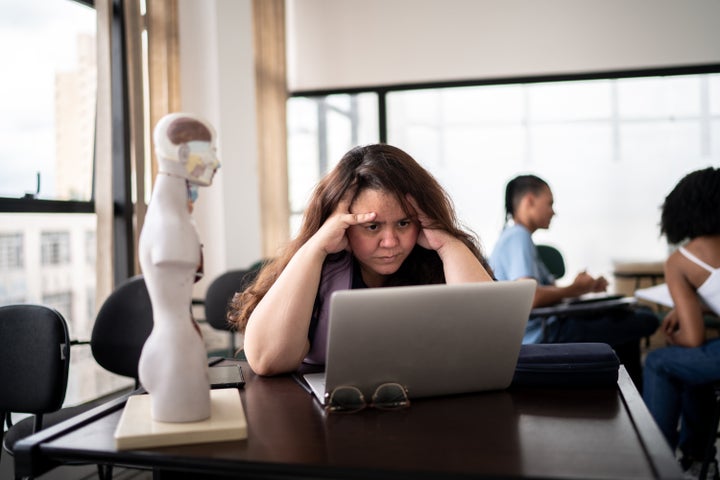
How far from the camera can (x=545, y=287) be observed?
3.12 m

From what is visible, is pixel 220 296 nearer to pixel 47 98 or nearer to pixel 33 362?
pixel 47 98

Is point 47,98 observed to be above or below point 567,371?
above

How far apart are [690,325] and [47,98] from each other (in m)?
2.90

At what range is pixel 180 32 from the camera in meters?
4.17

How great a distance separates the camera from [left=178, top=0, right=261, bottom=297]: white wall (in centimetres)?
430

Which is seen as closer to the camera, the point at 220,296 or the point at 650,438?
the point at 650,438

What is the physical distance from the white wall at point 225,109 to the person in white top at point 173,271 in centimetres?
319

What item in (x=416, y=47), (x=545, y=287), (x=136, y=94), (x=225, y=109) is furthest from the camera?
(x=416, y=47)

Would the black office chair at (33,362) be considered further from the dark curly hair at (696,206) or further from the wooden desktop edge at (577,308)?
the dark curly hair at (696,206)

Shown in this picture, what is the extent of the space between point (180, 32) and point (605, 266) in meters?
3.59

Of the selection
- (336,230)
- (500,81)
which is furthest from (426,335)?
(500,81)

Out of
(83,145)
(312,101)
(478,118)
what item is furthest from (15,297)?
(478,118)

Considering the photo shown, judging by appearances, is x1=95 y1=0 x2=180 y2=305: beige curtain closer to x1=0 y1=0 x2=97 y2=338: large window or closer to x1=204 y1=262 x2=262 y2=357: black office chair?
x1=0 y1=0 x2=97 y2=338: large window

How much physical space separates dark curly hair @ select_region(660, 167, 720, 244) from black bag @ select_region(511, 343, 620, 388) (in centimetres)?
145
